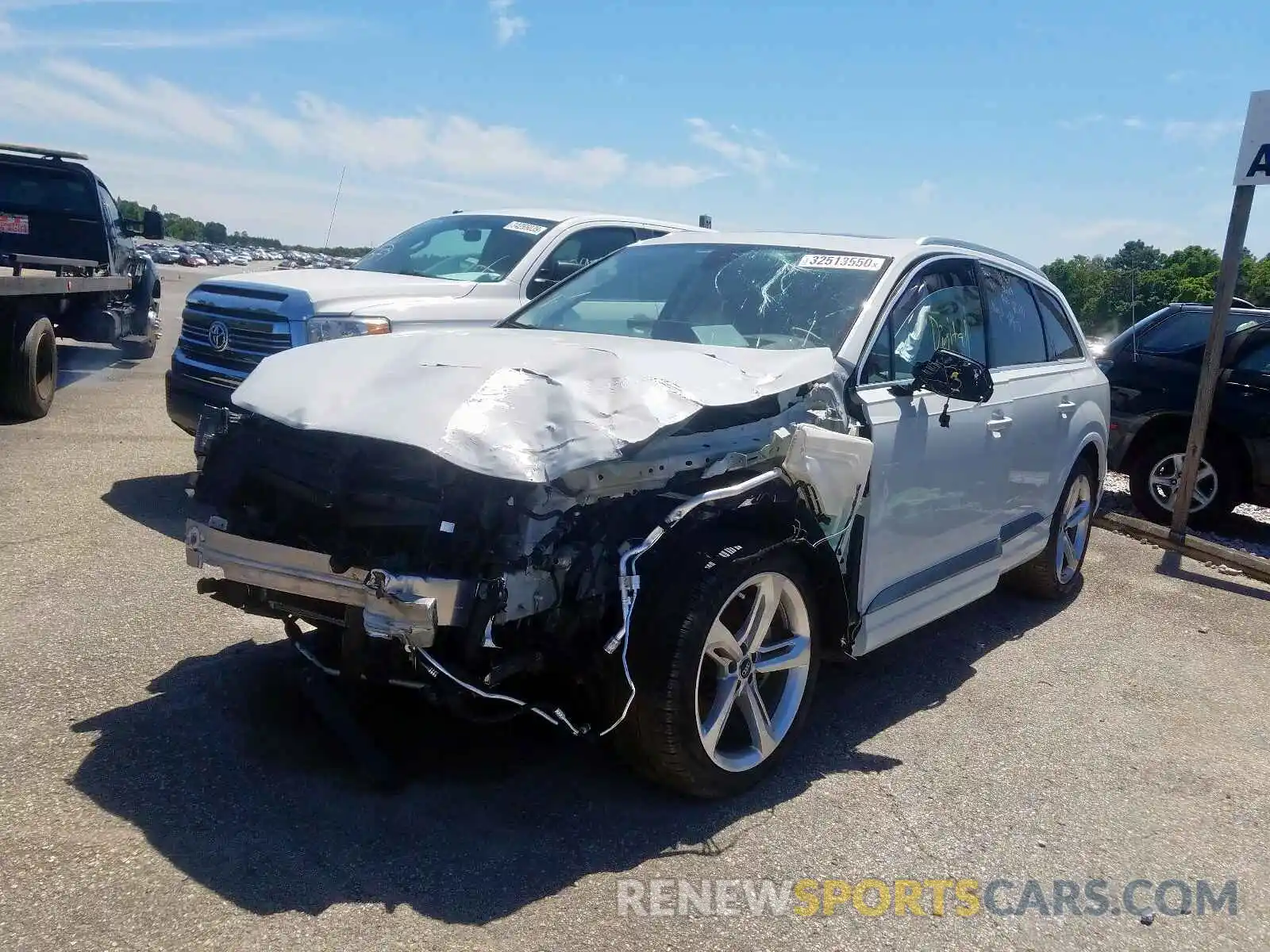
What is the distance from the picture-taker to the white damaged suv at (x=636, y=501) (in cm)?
310

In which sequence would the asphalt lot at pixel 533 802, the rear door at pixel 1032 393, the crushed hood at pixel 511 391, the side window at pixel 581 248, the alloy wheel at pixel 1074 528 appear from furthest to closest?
the side window at pixel 581 248 < the alloy wheel at pixel 1074 528 < the rear door at pixel 1032 393 < the crushed hood at pixel 511 391 < the asphalt lot at pixel 533 802

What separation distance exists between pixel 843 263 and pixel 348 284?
3.74 meters

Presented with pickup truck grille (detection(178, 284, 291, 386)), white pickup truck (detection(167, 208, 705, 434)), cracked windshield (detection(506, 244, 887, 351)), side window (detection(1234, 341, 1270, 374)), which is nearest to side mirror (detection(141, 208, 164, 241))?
white pickup truck (detection(167, 208, 705, 434))

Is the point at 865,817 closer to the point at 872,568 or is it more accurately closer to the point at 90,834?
the point at 872,568

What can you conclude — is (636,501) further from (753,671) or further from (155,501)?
(155,501)

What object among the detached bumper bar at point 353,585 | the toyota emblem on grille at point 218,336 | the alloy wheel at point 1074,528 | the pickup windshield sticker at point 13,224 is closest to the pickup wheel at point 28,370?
the pickup windshield sticker at point 13,224

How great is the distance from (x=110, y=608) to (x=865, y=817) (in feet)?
11.0

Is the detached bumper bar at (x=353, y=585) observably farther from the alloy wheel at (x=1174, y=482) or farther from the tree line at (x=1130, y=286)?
the alloy wheel at (x=1174, y=482)

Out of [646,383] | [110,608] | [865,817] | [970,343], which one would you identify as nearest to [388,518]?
[646,383]

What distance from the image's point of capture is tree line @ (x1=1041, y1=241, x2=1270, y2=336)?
884 cm

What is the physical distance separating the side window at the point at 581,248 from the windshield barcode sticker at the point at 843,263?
11.0 feet

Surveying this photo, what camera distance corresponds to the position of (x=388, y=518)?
3193 millimetres

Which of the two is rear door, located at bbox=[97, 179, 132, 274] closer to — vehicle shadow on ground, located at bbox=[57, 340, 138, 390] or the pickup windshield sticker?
the pickup windshield sticker

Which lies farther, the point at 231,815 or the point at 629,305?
the point at 629,305
